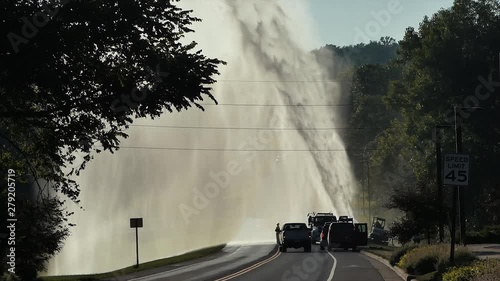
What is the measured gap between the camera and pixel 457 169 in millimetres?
25875

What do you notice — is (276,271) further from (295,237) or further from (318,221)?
(318,221)

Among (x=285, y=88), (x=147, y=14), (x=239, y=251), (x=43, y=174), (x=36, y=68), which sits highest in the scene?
(x=285, y=88)

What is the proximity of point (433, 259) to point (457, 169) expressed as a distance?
507cm

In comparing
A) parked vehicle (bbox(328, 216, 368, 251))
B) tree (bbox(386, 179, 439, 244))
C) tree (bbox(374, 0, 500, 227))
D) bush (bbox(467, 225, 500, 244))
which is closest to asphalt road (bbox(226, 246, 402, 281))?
tree (bbox(386, 179, 439, 244))

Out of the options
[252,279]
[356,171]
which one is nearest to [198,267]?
[252,279]

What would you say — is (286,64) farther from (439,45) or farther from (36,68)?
(36,68)

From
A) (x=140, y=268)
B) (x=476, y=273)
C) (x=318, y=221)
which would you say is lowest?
(x=140, y=268)

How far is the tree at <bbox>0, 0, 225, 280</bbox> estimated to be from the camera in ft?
70.3

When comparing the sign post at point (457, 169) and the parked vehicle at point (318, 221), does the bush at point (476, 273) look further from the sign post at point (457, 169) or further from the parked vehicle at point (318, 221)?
the parked vehicle at point (318, 221)

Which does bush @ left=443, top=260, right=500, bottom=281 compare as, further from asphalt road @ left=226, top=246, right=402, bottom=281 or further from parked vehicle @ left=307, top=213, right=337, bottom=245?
parked vehicle @ left=307, top=213, right=337, bottom=245

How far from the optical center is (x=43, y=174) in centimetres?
2847

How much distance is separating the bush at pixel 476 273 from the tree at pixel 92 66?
804 cm

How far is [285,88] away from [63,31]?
67576 millimetres

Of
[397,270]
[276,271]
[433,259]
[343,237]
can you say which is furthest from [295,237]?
[433,259]
